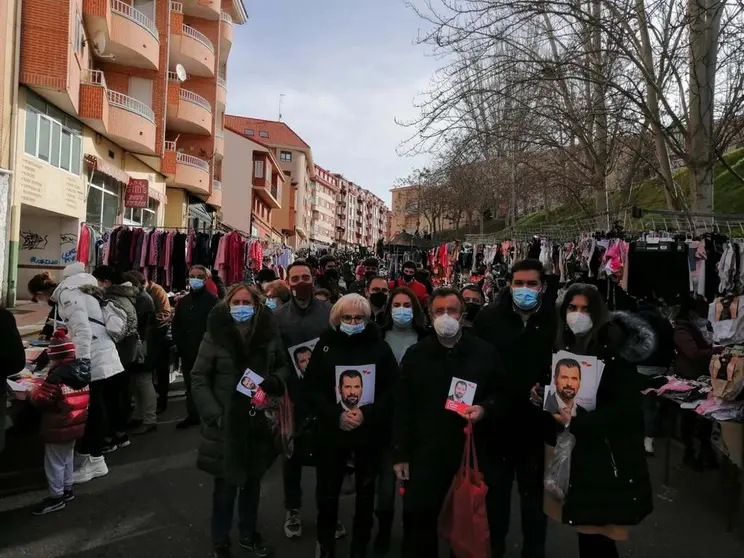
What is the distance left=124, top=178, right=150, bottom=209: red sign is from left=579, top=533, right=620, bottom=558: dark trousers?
19.7m

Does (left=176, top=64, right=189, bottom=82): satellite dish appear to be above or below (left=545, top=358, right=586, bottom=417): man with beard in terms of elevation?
above

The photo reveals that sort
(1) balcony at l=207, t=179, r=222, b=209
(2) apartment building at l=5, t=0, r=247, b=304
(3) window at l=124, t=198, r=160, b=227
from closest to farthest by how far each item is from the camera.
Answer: (2) apartment building at l=5, t=0, r=247, b=304
(3) window at l=124, t=198, r=160, b=227
(1) balcony at l=207, t=179, r=222, b=209

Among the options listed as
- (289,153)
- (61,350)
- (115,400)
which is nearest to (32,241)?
(115,400)

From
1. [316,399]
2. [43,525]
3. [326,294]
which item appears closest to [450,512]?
[316,399]

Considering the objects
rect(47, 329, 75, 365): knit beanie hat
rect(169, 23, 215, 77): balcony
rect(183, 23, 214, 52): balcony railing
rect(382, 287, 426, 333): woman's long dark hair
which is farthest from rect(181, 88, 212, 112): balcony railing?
rect(382, 287, 426, 333): woman's long dark hair

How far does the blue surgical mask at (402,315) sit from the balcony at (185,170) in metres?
21.2

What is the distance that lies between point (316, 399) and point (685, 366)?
430 cm

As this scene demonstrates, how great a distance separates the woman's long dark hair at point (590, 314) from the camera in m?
3.10

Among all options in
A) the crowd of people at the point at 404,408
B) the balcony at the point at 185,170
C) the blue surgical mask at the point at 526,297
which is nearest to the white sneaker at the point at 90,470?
the crowd of people at the point at 404,408

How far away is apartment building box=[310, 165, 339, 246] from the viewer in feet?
326

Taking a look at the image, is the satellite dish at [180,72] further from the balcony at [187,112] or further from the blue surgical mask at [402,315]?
the blue surgical mask at [402,315]

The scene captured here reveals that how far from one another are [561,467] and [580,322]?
789 mm

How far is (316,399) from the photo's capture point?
362cm

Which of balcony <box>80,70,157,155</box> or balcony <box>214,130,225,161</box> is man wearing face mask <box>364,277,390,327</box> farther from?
balcony <box>214,130,225,161</box>
